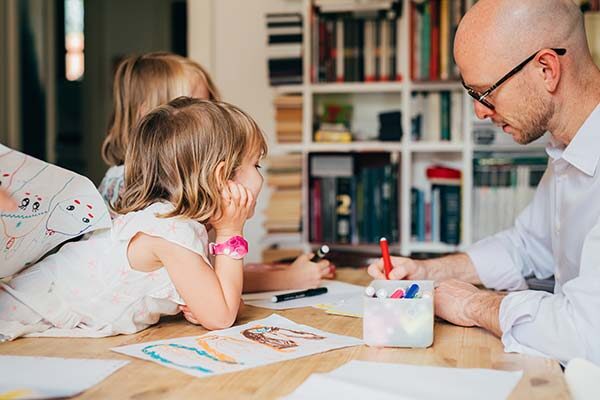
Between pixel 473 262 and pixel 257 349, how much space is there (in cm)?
81

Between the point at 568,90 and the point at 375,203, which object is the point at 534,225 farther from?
the point at 375,203

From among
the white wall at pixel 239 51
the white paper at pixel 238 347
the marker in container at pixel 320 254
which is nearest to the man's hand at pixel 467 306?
the white paper at pixel 238 347

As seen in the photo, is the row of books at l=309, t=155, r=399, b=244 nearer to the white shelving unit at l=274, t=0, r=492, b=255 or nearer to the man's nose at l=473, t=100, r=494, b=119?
the white shelving unit at l=274, t=0, r=492, b=255

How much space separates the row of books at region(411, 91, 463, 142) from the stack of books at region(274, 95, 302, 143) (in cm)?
55

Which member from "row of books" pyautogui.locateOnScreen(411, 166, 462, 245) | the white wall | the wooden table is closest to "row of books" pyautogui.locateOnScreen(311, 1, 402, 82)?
the white wall

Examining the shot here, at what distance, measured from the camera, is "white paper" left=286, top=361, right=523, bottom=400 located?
3.27 feet

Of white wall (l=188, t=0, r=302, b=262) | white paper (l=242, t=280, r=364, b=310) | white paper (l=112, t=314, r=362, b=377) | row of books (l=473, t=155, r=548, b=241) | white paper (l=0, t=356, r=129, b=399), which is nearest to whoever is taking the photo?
white paper (l=0, t=356, r=129, b=399)

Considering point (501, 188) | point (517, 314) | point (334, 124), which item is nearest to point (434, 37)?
point (334, 124)

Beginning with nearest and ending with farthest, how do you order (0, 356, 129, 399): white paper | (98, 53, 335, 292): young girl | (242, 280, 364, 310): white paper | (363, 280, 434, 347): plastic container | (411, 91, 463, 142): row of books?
(0, 356, 129, 399): white paper < (363, 280, 434, 347): plastic container < (242, 280, 364, 310): white paper < (98, 53, 335, 292): young girl < (411, 91, 463, 142): row of books

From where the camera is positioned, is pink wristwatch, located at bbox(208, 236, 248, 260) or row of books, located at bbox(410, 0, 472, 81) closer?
pink wristwatch, located at bbox(208, 236, 248, 260)

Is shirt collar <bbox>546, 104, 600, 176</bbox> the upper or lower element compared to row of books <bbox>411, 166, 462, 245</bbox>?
upper

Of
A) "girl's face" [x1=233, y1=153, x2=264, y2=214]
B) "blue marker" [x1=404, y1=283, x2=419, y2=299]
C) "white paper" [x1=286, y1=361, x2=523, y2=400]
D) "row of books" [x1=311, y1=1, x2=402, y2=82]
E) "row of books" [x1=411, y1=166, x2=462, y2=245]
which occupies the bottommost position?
"row of books" [x1=411, y1=166, x2=462, y2=245]

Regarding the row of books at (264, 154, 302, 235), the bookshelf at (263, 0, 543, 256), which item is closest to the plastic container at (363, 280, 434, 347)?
the bookshelf at (263, 0, 543, 256)

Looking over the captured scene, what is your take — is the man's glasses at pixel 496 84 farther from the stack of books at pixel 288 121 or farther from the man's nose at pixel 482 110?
the stack of books at pixel 288 121
